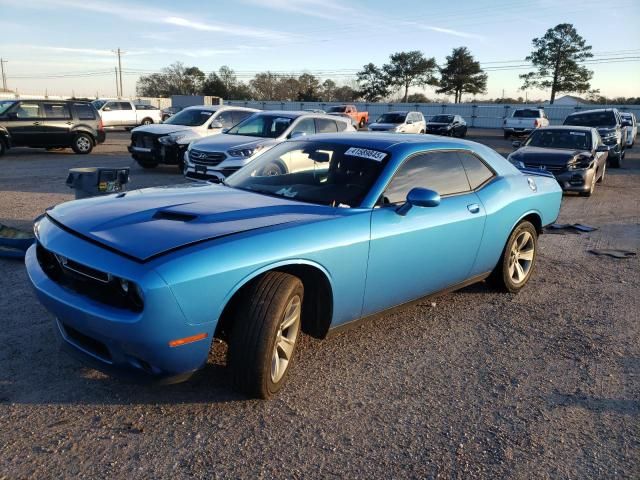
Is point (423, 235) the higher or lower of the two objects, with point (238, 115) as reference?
lower

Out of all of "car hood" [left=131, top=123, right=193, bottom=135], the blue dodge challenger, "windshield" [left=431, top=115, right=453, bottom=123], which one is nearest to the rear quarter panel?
the blue dodge challenger

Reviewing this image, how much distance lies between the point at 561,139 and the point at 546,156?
1420 millimetres

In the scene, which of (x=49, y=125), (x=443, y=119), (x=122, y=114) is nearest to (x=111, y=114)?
(x=122, y=114)

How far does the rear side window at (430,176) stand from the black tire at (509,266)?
0.85 metres

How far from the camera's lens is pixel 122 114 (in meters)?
28.9

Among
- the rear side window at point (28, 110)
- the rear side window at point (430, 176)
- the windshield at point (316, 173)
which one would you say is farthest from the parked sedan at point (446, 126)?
the windshield at point (316, 173)

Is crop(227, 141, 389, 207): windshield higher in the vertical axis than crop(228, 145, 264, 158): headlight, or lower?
higher

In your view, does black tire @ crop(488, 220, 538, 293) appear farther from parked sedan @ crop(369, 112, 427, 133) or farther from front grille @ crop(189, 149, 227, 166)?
parked sedan @ crop(369, 112, 427, 133)

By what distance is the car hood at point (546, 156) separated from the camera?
10.8 metres

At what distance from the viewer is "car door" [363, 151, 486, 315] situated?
11.8 feet

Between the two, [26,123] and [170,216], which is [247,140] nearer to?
[170,216]

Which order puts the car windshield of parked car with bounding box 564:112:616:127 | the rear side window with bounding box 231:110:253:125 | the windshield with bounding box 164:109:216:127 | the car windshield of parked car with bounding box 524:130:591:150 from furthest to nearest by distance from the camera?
the car windshield of parked car with bounding box 564:112:616:127 → the rear side window with bounding box 231:110:253:125 → the windshield with bounding box 164:109:216:127 → the car windshield of parked car with bounding box 524:130:591:150

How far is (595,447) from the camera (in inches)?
113

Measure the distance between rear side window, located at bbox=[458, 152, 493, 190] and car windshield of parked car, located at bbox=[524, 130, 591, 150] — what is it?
26.5 ft
